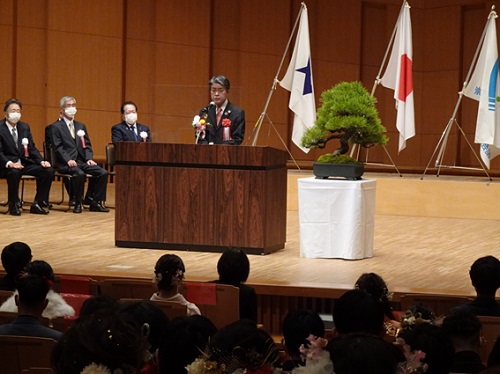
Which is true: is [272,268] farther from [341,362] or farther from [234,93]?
[341,362]

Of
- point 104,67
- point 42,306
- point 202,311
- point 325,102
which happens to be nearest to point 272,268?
point 325,102

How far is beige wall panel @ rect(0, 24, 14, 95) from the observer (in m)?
12.7

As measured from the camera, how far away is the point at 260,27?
568 inches

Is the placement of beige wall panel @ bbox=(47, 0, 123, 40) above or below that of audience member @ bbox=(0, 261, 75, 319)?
above

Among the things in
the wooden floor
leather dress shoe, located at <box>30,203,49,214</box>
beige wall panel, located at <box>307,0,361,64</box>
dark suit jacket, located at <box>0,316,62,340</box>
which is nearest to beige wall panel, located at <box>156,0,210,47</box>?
beige wall panel, located at <box>307,0,361,64</box>

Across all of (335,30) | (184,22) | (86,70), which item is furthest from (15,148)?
(335,30)

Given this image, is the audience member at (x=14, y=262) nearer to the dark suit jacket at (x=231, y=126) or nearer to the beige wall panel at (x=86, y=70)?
the dark suit jacket at (x=231, y=126)

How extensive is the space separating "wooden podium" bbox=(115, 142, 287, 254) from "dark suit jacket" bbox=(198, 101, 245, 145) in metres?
0.54

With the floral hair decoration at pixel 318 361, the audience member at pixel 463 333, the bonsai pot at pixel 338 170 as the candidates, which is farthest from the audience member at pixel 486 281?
the bonsai pot at pixel 338 170

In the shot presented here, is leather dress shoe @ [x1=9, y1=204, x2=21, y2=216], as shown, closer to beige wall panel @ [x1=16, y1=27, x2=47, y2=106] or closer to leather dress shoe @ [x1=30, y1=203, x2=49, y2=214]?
leather dress shoe @ [x1=30, y1=203, x2=49, y2=214]

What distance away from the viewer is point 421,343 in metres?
2.81

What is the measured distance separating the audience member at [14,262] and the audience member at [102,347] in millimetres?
2639

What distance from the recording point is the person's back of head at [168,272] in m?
4.32

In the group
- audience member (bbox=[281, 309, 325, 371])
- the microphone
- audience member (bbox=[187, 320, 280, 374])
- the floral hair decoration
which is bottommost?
audience member (bbox=[281, 309, 325, 371])
